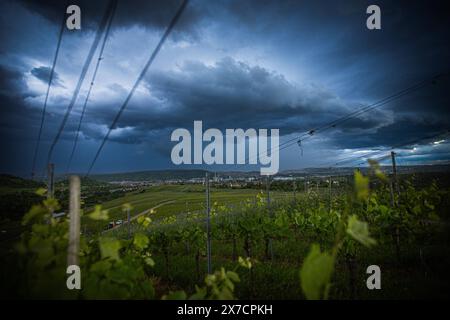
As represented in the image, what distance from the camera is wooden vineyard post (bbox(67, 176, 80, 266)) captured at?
1.77 meters

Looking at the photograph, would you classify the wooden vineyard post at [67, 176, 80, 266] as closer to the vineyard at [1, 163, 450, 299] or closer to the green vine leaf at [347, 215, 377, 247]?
the vineyard at [1, 163, 450, 299]

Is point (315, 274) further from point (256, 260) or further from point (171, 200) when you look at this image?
point (171, 200)

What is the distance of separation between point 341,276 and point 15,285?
22.4 feet

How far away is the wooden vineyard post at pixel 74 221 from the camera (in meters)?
1.77

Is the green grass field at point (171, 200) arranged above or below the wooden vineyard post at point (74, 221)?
below

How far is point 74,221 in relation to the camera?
73.9 inches

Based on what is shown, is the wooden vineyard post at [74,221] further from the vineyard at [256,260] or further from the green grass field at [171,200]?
the green grass field at [171,200]

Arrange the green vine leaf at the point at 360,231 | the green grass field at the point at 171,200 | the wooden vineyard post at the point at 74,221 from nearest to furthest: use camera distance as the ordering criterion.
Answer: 1. the green vine leaf at the point at 360,231
2. the wooden vineyard post at the point at 74,221
3. the green grass field at the point at 171,200

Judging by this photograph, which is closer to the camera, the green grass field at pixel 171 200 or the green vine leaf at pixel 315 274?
the green vine leaf at pixel 315 274

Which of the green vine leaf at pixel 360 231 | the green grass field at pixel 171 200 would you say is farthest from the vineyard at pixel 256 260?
the green grass field at pixel 171 200
